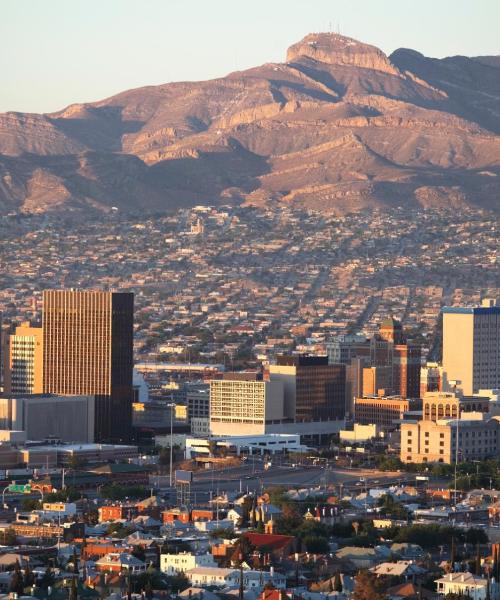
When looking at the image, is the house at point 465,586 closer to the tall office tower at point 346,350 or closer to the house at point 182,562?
the house at point 182,562

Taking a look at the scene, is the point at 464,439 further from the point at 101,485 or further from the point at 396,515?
the point at 396,515

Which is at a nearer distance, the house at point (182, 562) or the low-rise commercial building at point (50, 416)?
the house at point (182, 562)

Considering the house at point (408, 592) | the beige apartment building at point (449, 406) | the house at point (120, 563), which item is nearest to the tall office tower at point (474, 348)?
the beige apartment building at point (449, 406)

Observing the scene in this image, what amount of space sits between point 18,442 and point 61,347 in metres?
19.4

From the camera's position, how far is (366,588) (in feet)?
281

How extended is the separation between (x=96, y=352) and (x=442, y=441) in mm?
25032

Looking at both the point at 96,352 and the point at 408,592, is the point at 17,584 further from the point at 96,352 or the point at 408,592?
the point at 96,352

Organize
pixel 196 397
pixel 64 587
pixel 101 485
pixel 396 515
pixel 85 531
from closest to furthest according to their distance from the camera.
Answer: pixel 64 587 → pixel 85 531 → pixel 396 515 → pixel 101 485 → pixel 196 397

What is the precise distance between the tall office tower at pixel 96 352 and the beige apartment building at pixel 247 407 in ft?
19.2

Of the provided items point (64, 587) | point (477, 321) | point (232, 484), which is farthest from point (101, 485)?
point (477, 321)

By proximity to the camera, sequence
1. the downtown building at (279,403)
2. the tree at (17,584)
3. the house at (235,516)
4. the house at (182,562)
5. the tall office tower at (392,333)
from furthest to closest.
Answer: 1. the tall office tower at (392,333)
2. the downtown building at (279,403)
3. the house at (235,516)
4. the house at (182,562)
5. the tree at (17,584)

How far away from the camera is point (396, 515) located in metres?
113

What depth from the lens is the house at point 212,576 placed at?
89500 mm

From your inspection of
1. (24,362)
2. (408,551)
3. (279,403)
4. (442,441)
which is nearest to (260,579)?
(408,551)
